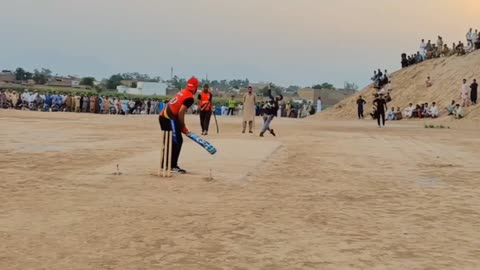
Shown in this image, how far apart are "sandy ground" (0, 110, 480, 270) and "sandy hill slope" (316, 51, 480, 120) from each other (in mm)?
27037

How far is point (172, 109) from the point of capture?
1026 cm

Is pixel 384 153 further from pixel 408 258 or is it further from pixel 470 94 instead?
pixel 470 94

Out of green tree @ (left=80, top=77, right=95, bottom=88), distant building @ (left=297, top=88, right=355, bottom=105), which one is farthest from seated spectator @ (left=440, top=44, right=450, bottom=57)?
green tree @ (left=80, top=77, right=95, bottom=88)

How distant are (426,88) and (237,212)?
38.8 metres

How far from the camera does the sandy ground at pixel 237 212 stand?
519cm

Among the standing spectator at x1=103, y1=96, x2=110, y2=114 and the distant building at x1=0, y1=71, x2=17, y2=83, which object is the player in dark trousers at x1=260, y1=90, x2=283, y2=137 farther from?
the distant building at x1=0, y1=71, x2=17, y2=83

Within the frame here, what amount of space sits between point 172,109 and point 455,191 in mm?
4345

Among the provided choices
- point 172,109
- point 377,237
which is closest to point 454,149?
point 172,109

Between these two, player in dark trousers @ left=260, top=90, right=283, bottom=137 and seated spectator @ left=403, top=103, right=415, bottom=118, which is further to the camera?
seated spectator @ left=403, top=103, right=415, bottom=118

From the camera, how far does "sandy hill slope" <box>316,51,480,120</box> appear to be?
132 ft

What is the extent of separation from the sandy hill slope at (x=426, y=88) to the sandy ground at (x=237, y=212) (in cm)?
2704

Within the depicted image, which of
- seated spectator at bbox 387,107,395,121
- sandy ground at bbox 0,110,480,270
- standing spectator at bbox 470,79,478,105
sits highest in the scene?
standing spectator at bbox 470,79,478,105

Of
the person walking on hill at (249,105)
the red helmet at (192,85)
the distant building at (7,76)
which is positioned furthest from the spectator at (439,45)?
the distant building at (7,76)

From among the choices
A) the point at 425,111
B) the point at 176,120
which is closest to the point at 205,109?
the point at 176,120
